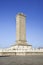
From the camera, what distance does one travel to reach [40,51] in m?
155

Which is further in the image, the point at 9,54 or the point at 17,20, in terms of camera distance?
the point at 17,20

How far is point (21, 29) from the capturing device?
6983 inches

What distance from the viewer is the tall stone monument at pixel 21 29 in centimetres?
17512

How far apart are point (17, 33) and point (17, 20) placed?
1145 cm

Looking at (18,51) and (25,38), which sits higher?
(25,38)

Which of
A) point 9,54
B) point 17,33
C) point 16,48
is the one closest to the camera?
point 9,54

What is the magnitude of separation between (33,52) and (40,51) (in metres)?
5.78

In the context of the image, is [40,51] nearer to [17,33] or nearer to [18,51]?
[18,51]

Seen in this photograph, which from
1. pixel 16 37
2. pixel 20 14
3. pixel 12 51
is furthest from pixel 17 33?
pixel 12 51

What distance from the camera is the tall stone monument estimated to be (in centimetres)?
17512

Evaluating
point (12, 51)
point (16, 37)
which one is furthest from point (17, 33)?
point (12, 51)

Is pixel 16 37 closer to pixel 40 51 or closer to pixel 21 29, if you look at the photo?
pixel 21 29

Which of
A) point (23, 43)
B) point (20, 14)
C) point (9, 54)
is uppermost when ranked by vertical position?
point (20, 14)

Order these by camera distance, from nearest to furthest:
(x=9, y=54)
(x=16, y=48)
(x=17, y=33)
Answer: (x=9, y=54) → (x=16, y=48) → (x=17, y=33)
